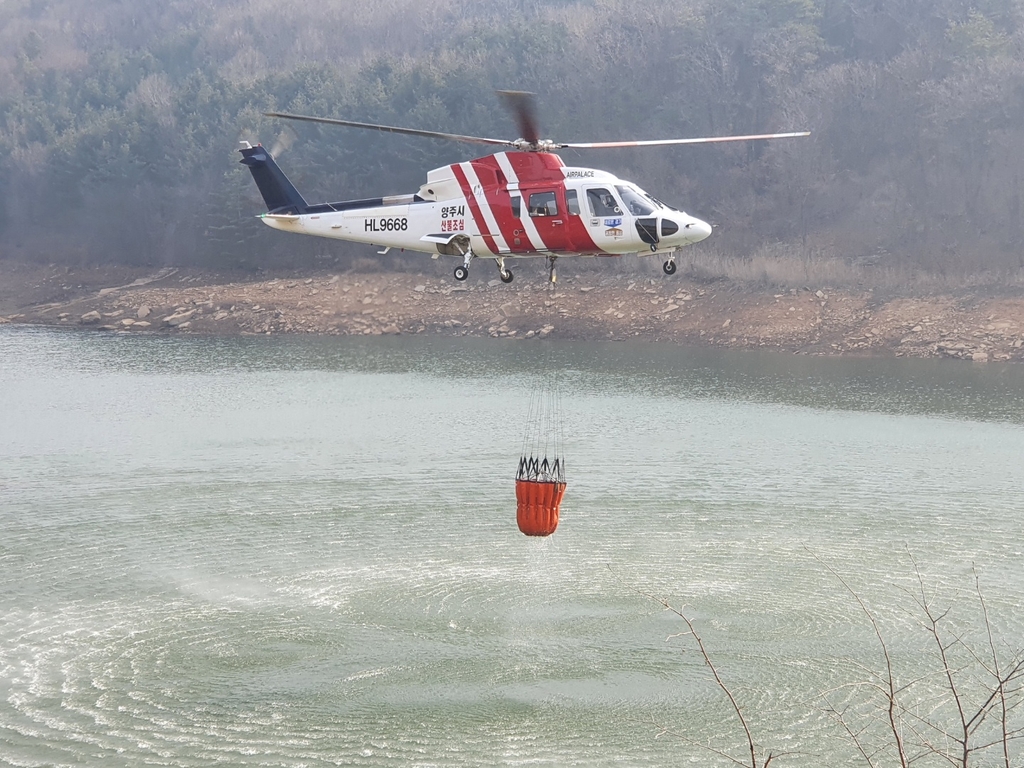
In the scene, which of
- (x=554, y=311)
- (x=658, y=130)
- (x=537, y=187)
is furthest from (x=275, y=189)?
(x=658, y=130)

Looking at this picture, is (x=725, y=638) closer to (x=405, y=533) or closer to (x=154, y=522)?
(x=405, y=533)

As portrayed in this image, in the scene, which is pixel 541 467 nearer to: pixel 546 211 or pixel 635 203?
pixel 546 211

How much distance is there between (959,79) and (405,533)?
1532 inches

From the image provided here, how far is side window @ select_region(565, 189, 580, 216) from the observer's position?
16922mm

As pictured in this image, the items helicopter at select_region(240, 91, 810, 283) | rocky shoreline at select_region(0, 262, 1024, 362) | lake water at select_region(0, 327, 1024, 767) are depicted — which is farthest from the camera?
rocky shoreline at select_region(0, 262, 1024, 362)

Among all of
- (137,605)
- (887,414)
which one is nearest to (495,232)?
(137,605)

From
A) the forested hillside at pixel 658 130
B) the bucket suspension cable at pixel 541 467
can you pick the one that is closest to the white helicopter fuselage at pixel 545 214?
the bucket suspension cable at pixel 541 467

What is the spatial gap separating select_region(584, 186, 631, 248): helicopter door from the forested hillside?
34140mm

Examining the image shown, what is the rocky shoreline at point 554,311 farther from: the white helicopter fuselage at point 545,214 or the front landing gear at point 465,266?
the front landing gear at point 465,266

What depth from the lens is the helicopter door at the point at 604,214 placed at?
16.9m

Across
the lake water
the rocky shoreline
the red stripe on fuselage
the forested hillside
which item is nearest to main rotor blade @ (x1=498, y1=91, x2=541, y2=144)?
the red stripe on fuselage

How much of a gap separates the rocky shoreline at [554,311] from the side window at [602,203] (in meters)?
28.5

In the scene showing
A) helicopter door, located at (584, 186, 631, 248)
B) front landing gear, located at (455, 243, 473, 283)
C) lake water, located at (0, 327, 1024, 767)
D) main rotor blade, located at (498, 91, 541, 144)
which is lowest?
lake water, located at (0, 327, 1024, 767)

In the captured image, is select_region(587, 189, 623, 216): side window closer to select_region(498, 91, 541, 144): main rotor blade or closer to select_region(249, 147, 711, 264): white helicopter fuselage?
select_region(249, 147, 711, 264): white helicopter fuselage
